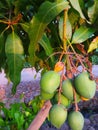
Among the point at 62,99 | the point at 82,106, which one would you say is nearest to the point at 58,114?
the point at 62,99

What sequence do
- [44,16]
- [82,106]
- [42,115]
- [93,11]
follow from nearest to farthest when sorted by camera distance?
[44,16] → [93,11] → [42,115] → [82,106]

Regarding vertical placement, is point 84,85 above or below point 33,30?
below

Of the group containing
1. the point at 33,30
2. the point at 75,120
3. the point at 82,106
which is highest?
the point at 33,30

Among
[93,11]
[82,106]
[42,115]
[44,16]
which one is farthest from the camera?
[82,106]

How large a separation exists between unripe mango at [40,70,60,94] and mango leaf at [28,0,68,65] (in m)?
0.08

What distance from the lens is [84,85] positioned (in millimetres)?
792

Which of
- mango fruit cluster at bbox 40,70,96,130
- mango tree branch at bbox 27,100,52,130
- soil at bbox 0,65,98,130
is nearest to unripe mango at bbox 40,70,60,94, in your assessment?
mango fruit cluster at bbox 40,70,96,130

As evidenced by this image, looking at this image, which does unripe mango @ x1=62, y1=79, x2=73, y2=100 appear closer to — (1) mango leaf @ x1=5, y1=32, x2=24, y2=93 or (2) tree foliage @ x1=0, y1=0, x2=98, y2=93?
(2) tree foliage @ x1=0, y1=0, x2=98, y2=93

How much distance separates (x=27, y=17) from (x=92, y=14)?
238 millimetres

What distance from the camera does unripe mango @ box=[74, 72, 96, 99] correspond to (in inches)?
31.1

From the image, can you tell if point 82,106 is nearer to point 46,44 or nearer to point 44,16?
point 46,44

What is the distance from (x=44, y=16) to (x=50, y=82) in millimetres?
141

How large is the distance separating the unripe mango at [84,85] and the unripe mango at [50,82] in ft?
0.14

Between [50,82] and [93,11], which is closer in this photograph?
[50,82]
